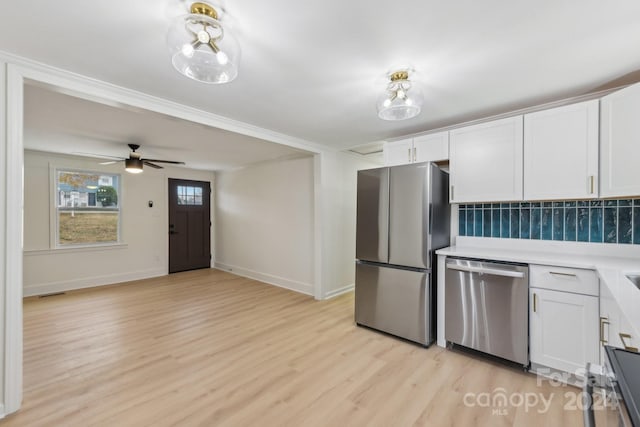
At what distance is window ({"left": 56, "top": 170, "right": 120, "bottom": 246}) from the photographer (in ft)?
15.0

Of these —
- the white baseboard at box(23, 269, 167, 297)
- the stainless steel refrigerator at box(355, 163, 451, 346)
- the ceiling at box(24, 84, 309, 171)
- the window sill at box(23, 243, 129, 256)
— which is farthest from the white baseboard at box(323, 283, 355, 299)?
the window sill at box(23, 243, 129, 256)

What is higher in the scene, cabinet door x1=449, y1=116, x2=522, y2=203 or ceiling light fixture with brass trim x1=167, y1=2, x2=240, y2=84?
ceiling light fixture with brass trim x1=167, y1=2, x2=240, y2=84

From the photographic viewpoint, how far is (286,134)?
3461 mm

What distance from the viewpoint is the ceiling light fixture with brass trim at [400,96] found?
6.42 feet

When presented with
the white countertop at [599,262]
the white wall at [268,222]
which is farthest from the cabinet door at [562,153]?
the white wall at [268,222]

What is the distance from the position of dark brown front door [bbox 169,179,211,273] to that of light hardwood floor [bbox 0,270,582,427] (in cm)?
237

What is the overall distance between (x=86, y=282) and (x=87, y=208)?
1292mm

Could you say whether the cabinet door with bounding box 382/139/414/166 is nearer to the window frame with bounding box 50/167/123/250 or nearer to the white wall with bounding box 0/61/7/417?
the white wall with bounding box 0/61/7/417

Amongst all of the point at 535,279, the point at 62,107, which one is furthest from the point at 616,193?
the point at 62,107

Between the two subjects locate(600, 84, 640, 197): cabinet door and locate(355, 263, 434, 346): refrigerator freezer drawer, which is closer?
locate(600, 84, 640, 197): cabinet door

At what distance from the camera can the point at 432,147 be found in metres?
2.93

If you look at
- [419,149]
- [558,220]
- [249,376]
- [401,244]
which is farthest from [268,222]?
[558,220]

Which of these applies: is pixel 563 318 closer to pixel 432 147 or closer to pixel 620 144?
pixel 620 144

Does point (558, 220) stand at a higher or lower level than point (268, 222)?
higher
